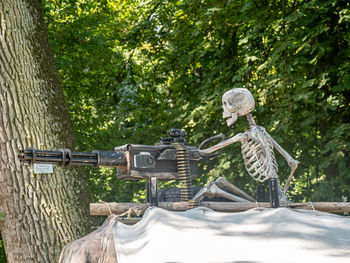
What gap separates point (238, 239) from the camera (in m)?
1.62

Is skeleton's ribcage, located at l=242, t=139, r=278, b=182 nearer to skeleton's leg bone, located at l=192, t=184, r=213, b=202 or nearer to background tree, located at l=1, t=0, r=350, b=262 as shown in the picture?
skeleton's leg bone, located at l=192, t=184, r=213, b=202

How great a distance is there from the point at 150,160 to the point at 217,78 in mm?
5503

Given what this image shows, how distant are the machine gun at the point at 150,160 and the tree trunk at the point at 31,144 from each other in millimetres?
2030

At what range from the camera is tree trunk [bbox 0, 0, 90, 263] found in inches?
166

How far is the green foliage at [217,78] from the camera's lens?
6.61 metres

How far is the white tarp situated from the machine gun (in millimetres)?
467

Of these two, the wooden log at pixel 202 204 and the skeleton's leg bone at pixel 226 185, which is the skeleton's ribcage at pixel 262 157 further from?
the wooden log at pixel 202 204

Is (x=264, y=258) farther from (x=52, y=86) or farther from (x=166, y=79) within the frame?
(x=166, y=79)

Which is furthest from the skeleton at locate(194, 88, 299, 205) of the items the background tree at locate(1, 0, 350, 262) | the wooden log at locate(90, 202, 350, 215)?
the background tree at locate(1, 0, 350, 262)

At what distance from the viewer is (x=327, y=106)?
258 inches

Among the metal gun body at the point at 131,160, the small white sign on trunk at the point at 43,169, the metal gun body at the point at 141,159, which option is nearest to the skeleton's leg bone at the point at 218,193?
the metal gun body at the point at 141,159

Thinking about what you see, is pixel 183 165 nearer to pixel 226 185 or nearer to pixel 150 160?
pixel 150 160

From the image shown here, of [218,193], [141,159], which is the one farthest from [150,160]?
[218,193]

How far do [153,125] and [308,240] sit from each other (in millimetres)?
7124
